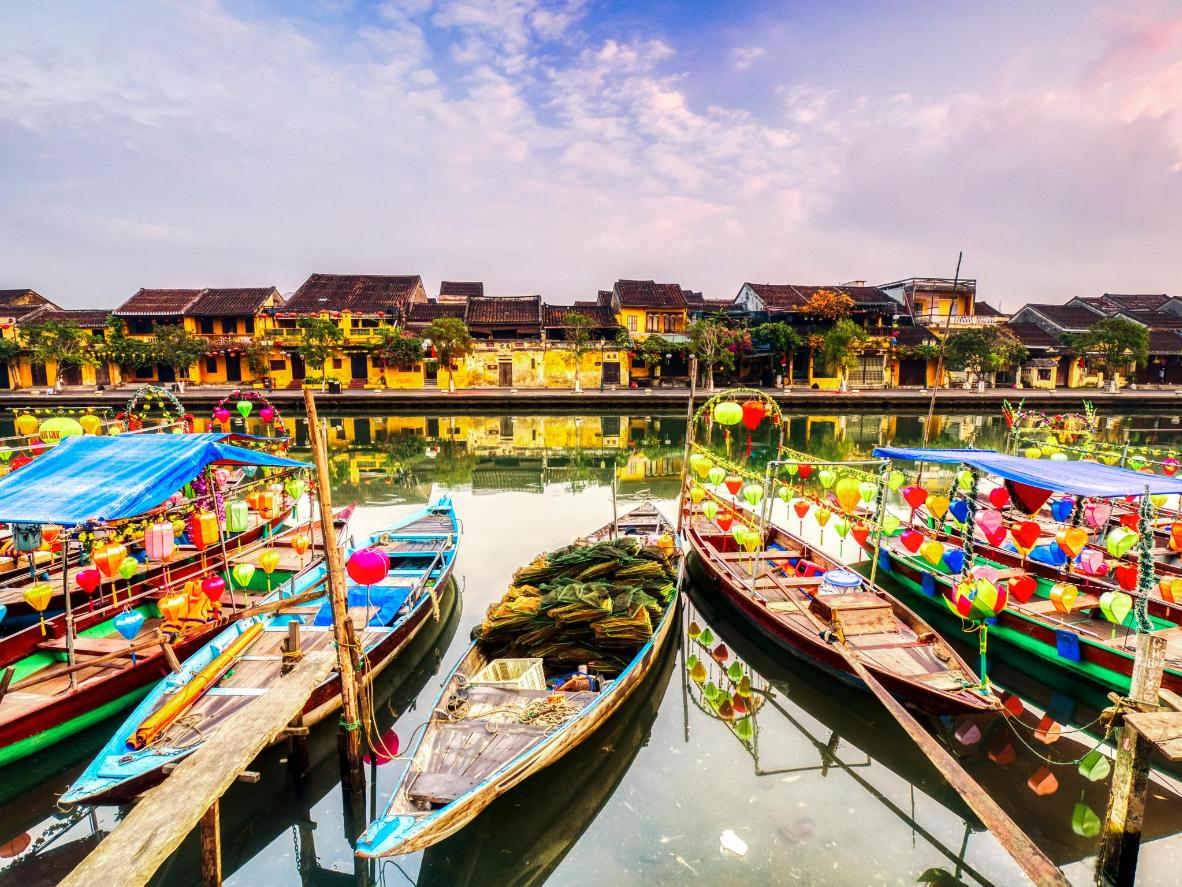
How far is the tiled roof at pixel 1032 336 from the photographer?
4041 cm

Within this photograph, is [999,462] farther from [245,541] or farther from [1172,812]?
[245,541]

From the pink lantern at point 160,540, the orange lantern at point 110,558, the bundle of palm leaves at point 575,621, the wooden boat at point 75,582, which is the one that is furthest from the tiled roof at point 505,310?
the orange lantern at point 110,558

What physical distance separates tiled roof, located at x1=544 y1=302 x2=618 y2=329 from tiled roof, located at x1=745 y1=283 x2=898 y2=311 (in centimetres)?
1036

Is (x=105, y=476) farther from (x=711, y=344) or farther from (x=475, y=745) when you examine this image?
(x=711, y=344)

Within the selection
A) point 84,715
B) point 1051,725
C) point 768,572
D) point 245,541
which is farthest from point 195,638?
point 1051,725

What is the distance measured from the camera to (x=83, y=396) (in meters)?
32.8

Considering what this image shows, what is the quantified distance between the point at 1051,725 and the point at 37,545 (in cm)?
1295

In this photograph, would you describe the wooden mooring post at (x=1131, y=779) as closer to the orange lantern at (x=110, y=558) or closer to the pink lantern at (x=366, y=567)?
the pink lantern at (x=366, y=567)

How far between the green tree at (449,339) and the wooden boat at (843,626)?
88.0 ft

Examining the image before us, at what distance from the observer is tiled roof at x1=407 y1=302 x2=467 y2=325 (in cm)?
4184

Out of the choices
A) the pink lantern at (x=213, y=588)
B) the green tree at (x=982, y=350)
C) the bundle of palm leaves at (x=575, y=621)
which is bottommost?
the bundle of palm leaves at (x=575, y=621)

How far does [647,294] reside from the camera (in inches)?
1678

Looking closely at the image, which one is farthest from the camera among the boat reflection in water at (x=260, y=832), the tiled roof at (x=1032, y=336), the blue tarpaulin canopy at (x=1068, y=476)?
the tiled roof at (x=1032, y=336)

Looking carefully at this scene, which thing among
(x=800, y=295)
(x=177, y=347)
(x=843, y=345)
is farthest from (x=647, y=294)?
(x=177, y=347)
